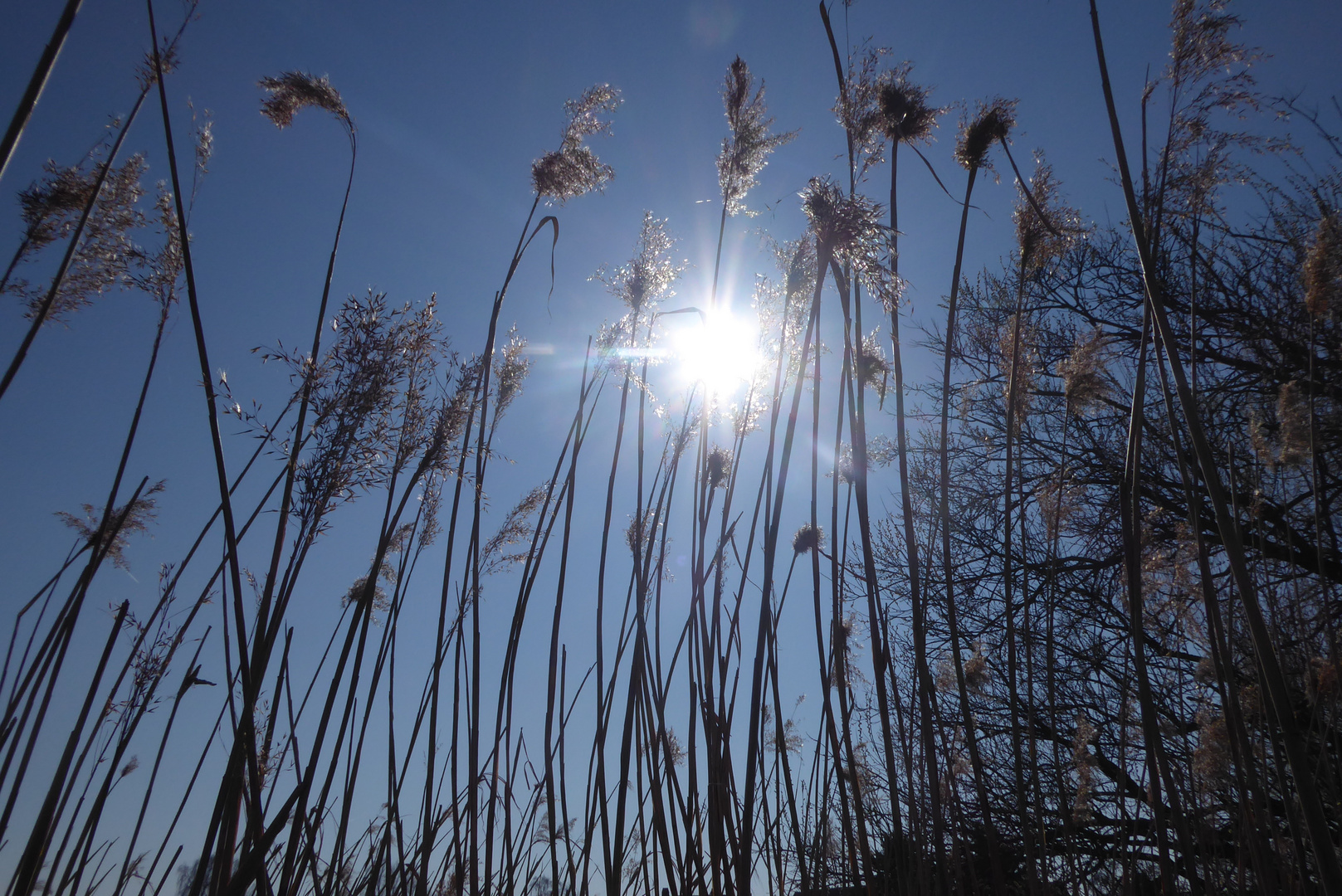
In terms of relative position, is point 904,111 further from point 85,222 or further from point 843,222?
point 85,222

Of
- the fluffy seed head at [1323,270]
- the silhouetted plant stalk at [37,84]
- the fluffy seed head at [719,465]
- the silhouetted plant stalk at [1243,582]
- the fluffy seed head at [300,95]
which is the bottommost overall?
the silhouetted plant stalk at [1243,582]

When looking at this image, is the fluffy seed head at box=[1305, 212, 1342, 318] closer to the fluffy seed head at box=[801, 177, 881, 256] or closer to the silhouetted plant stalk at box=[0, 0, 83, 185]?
the fluffy seed head at box=[801, 177, 881, 256]

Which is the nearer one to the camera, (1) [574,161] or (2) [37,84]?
(2) [37,84]

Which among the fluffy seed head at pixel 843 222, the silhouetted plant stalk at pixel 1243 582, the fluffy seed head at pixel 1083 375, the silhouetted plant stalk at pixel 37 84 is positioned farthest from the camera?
the fluffy seed head at pixel 1083 375

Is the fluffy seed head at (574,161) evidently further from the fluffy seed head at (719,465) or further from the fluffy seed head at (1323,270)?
the fluffy seed head at (1323,270)

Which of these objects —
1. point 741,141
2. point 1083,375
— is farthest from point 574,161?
point 1083,375

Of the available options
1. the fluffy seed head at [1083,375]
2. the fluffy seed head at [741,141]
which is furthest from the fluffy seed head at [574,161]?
the fluffy seed head at [1083,375]

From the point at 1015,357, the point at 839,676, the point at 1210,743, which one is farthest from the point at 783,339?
the point at 1210,743

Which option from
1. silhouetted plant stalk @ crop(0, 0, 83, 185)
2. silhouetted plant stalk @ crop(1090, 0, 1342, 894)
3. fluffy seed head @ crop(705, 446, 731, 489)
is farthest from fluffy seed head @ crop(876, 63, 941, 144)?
silhouetted plant stalk @ crop(0, 0, 83, 185)

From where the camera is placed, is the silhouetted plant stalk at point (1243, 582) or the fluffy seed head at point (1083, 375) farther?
the fluffy seed head at point (1083, 375)

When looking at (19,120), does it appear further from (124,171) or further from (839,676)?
(839,676)

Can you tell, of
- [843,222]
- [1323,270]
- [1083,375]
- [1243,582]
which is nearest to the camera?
[1243,582]

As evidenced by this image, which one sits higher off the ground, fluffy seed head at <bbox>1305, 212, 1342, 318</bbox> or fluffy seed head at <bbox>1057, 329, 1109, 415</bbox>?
fluffy seed head at <bbox>1305, 212, 1342, 318</bbox>

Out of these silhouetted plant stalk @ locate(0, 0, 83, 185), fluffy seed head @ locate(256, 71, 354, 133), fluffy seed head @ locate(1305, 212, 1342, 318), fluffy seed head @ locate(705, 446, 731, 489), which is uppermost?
fluffy seed head @ locate(256, 71, 354, 133)
